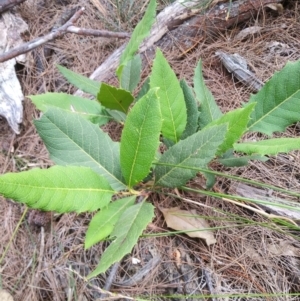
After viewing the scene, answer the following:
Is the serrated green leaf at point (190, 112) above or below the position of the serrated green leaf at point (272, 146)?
above

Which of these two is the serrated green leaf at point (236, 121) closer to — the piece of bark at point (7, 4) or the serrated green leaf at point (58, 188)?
the serrated green leaf at point (58, 188)

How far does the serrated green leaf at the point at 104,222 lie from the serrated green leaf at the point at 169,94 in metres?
0.26

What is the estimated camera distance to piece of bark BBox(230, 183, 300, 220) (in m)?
1.09

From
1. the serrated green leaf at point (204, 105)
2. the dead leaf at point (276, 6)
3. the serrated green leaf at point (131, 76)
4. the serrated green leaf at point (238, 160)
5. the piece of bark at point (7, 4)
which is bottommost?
the serrated green leaf at point (238, 160)

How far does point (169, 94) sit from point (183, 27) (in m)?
0.67

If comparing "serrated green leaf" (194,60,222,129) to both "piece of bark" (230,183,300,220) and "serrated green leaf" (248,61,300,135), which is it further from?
"piece of bark" (230,183,300,220)

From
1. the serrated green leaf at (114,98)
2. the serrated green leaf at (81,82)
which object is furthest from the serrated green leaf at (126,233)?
the serrated green leaf at (81,82)

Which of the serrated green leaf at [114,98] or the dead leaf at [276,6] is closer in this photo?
the serrated green leaf at [114,98]

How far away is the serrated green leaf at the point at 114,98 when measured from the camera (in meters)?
1.03

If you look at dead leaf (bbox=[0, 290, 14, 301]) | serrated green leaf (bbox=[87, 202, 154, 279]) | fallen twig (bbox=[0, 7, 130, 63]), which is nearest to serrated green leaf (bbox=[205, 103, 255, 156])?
serrated green leaf (bbox=[87, 202, 154, 279])

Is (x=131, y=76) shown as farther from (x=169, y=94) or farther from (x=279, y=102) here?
(x=279, y=102)

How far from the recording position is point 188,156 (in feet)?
2.82

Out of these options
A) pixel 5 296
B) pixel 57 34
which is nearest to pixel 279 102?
pixel 57 34

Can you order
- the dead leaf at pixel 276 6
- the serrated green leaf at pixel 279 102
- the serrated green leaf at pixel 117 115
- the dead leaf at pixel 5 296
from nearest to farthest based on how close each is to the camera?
1. the serrated green leaf at pixel 279 102
2. the serrated green leaf at pixel 117 115
3. the dead leaf at pixel 5 296
4. the dead leaf at pixel 276 6
